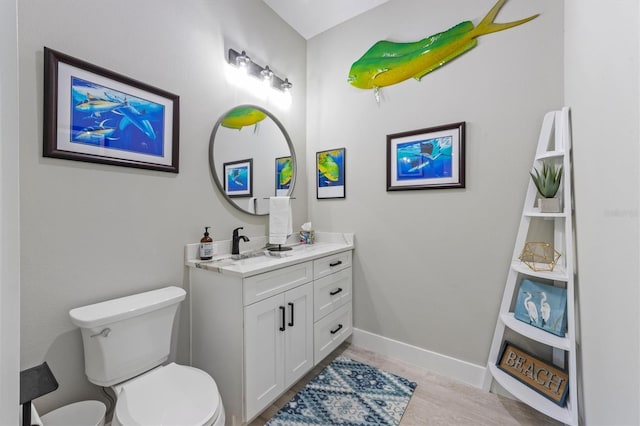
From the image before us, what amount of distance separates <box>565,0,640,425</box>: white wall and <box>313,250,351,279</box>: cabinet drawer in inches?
53.2

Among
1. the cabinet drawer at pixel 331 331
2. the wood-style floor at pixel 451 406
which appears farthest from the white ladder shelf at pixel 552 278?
the cabinet drawer at pixel 331 331

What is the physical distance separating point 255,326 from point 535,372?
61.7 inches

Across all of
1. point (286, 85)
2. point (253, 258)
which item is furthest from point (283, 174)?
point (253, 258)

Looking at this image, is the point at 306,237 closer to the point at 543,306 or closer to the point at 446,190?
the point at 446,190

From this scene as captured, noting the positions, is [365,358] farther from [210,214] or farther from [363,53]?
[363,53]

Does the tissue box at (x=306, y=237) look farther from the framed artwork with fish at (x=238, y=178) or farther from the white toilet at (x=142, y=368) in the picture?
the white toilet at (x=142, y=368)

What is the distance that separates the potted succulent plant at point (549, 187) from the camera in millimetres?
1414

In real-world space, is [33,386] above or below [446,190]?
below

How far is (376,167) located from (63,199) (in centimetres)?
188

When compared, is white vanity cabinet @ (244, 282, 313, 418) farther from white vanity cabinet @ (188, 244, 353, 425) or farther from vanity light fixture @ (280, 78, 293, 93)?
vanity light fixture @ (280, 78, 293, 93)

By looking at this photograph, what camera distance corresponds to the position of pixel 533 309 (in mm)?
1476

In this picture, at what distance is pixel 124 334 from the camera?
46.3 inches
